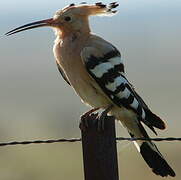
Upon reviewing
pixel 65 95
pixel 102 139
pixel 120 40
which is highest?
pixel 120 40

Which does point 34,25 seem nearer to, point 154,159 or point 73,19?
point 73,19

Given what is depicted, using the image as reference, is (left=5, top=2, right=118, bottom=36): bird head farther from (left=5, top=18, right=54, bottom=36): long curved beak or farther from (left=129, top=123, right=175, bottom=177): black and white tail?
(left=129, top=123, right=175, bottom=177): black and white tail

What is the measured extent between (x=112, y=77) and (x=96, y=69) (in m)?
0.08

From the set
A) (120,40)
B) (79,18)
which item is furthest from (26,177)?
(120,40)

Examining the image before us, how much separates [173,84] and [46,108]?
2973mm

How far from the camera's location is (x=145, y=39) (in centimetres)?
2706

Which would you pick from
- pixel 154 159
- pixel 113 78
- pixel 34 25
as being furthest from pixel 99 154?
pixel 34 25

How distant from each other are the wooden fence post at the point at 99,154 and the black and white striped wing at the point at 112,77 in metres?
0.84

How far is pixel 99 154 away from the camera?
11.2 ft

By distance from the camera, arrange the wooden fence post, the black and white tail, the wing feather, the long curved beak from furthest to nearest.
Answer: the long curved beak, the wing feather, the black and white tail, the wooden fence post

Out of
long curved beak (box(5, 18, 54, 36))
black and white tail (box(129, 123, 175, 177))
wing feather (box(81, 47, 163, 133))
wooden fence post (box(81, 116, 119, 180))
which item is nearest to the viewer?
wooden fence post (box(81, 116, 119, 180))

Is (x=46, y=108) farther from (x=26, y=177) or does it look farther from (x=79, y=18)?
(x=79, y=18)

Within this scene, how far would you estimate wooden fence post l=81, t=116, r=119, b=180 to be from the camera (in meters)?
3.40

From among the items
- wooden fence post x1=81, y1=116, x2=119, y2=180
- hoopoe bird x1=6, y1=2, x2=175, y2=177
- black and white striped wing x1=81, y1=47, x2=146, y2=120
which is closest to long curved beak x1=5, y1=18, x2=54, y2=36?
hoopoe bird x1=6, y1=2, x2=175, y2=177
